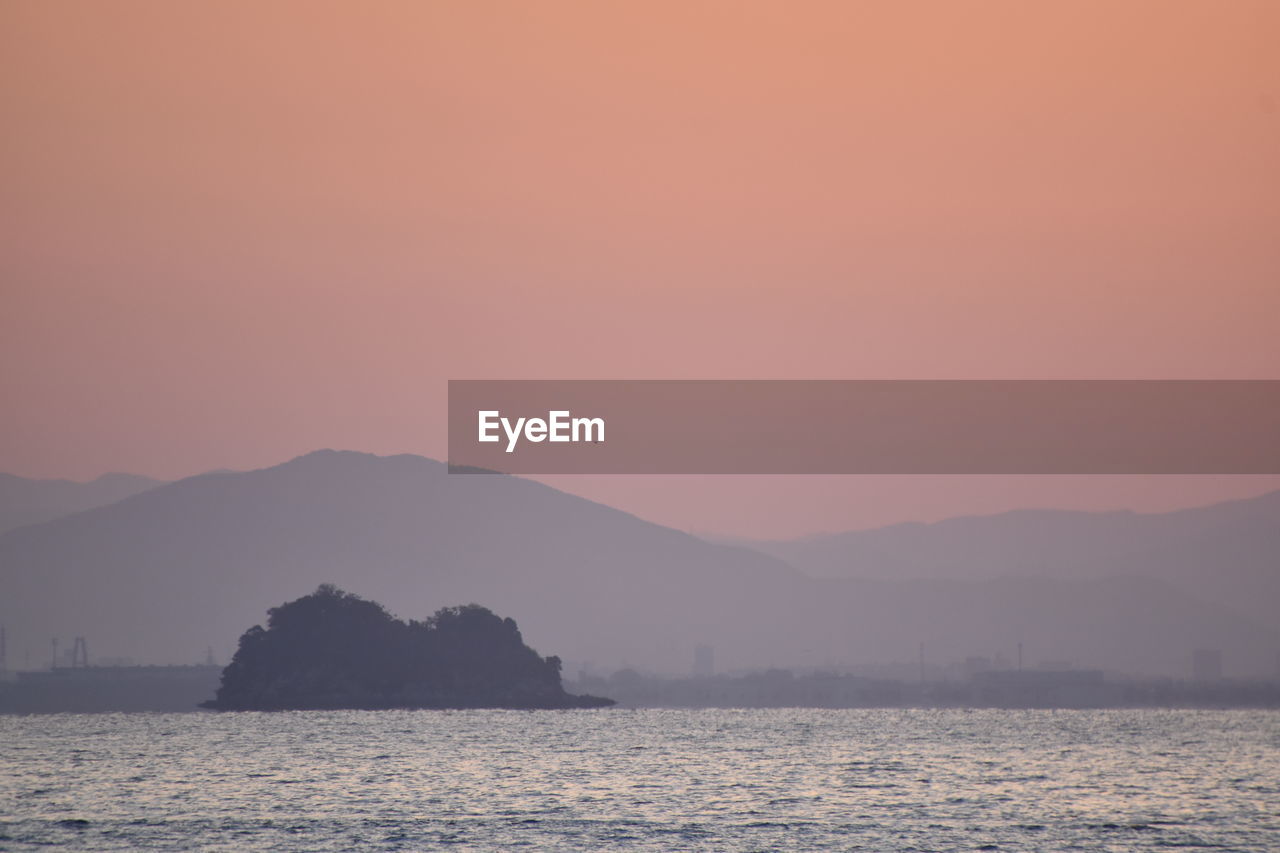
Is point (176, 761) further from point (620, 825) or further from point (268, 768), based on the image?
point (620, 825)

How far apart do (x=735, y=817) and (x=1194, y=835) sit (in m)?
24.6

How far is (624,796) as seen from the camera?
96.9 m

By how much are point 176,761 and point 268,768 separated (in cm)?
1285

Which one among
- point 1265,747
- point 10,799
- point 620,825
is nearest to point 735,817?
point 620,825

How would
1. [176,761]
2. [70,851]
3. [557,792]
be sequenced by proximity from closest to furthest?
[70,851], [557,792], [176,761]

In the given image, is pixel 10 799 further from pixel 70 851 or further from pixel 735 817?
pixel 735 817

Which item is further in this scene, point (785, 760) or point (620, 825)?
point (785, 760)

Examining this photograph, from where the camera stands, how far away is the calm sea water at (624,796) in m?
75.1

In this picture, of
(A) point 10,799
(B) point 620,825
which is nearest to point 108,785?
(A) point 10,799

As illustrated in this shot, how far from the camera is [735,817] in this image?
8444 centimetres

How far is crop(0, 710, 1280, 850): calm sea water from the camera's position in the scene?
246 ft

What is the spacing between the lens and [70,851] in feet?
225

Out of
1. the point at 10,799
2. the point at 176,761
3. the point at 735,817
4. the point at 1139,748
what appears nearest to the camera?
the point at 735,817

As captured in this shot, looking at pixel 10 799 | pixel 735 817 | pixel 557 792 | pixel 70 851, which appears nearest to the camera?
pixel 70 851
